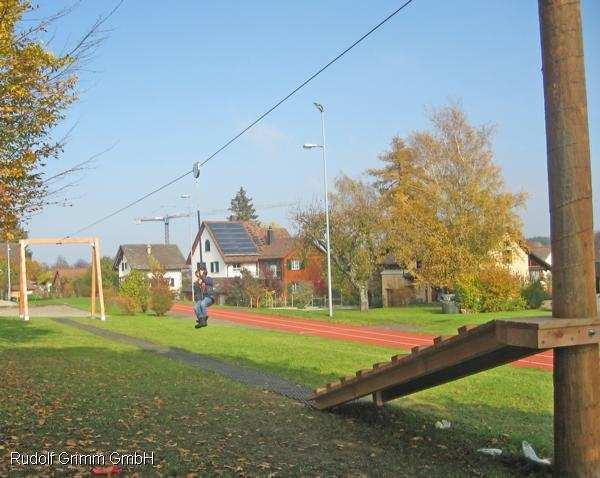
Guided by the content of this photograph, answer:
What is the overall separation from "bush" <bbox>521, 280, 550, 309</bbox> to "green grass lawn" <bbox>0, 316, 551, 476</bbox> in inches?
926

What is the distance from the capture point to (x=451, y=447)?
736 cm

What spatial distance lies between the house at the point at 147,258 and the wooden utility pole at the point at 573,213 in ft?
263

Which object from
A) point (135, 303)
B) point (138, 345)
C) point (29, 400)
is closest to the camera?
point (29, 400)

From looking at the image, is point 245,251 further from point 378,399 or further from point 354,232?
point 378,399

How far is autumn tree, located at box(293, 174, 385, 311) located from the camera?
41.9 m

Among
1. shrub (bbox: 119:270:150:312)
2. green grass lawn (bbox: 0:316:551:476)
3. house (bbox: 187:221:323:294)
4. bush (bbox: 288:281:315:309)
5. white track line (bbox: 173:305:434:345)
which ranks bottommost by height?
white track line (bbox: 173:305:434:345)

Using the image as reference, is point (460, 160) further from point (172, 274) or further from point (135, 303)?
point (172, 274)

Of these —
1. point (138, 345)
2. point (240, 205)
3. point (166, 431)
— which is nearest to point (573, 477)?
point (166, 431)

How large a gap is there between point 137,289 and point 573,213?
34.0 m

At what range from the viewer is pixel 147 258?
84250 millimetres

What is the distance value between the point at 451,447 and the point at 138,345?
13468mm

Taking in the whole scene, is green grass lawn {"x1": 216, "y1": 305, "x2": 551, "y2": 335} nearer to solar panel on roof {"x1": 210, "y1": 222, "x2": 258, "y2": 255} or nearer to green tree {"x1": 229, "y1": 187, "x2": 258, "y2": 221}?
solar panel on roof {"x1": 210, "y1": 222, "x2": 258, "y2": 255}

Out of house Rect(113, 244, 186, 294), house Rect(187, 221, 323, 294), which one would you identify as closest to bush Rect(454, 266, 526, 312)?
house Rect(187, 221, 323, 294)

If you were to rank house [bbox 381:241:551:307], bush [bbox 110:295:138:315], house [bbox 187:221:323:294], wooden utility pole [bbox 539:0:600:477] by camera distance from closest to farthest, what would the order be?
wooden utility pole [bbox 539:0:600:477]
bush [bbox 110:295:138:315]
house [bbox 381:241:551:307]
house [bbox 187:221:323:294]
